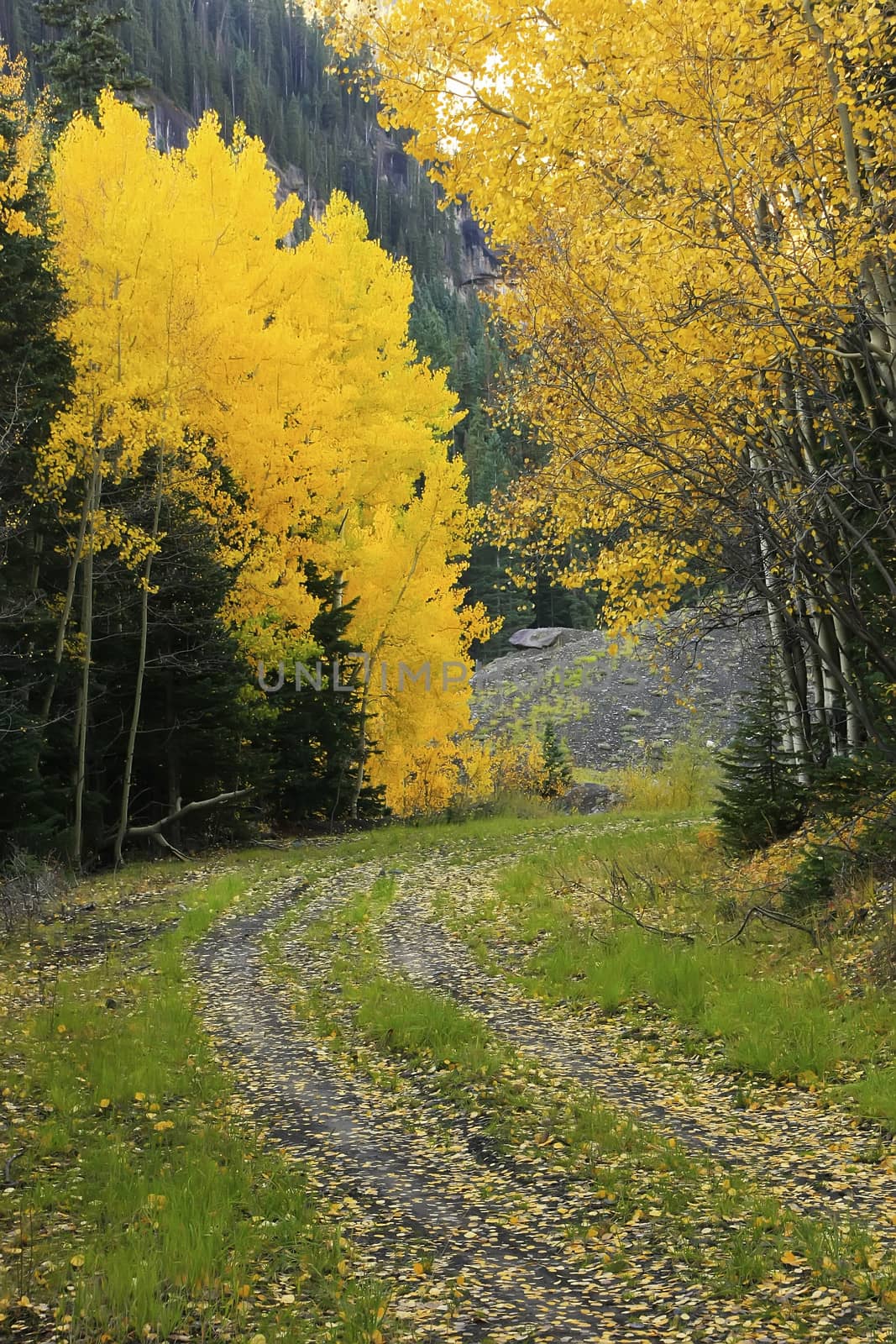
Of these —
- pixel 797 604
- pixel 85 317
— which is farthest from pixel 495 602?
pixel 797 604

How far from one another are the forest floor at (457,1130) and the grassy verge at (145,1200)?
0.02 m

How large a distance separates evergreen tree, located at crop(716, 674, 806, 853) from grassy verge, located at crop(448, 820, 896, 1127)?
547mm

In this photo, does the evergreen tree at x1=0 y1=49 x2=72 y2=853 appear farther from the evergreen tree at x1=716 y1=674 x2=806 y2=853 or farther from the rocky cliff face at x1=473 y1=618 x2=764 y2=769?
the rocky cliff face at x1=473 y1=618 x2=764 y2=769

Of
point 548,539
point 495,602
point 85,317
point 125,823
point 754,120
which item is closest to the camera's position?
point 754,120

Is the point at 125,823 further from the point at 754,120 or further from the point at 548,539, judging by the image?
the point at 754,120

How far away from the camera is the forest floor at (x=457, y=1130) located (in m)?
4.50

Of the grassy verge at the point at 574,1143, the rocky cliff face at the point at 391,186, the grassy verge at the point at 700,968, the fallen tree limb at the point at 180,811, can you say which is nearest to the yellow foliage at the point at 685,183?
the grassy verge at the point at 700,968

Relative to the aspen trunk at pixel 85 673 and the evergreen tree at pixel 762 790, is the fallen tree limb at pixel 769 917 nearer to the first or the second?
the evergreen tree at pixel 762 790

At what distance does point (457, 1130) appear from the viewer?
6680 millimetres

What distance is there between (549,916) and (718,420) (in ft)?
20.0

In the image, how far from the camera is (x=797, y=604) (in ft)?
32.5

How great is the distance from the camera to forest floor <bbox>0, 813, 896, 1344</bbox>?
14.8 ft

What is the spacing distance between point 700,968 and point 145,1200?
523cm

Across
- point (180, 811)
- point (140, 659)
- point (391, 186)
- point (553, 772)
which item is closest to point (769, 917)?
point (140, 659)
